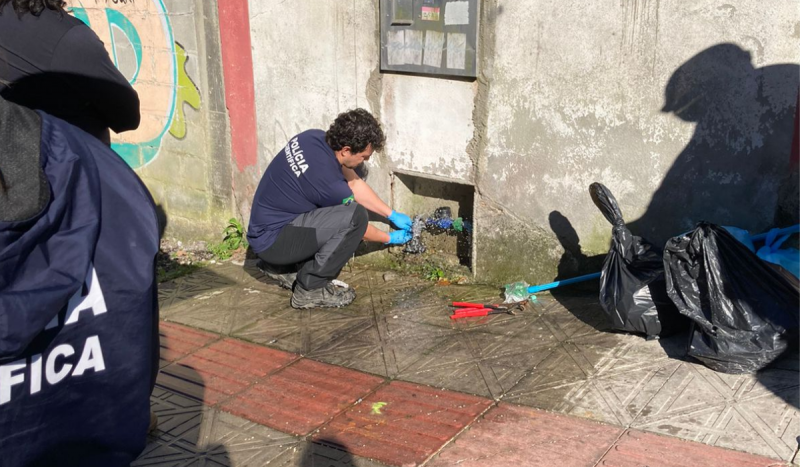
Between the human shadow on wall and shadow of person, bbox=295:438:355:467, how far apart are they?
1.82m

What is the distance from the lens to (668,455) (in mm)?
3121

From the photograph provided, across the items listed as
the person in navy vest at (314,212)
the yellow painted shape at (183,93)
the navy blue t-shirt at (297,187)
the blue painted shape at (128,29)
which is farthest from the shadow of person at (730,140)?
the blue painted shape at (128,29)

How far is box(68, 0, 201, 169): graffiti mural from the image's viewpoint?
6141 mm

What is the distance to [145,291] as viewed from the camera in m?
1.75

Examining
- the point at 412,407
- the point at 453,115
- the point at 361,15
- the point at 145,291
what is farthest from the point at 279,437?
the point at 361,15

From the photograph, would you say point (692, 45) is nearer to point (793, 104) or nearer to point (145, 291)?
point (793, 104)

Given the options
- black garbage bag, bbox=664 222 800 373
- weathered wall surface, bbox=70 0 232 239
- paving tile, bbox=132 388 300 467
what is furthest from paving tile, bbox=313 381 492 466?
weathered wall surface, bbox=70 0 232 239

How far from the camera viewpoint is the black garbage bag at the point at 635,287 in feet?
13.2

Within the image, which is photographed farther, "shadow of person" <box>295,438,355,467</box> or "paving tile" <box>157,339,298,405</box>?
"paving tile" <box>157,339,298,405</box>

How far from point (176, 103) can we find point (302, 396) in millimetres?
3311

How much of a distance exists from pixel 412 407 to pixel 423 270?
1.84 metres

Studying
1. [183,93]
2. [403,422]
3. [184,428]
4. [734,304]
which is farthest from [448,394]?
[183,93]

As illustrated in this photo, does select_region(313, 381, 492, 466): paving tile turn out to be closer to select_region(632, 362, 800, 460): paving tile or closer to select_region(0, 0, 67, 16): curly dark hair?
select_region(632, 362, 800, 460): paving tile

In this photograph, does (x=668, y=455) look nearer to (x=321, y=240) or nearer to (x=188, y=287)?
(x=321, y=240)
